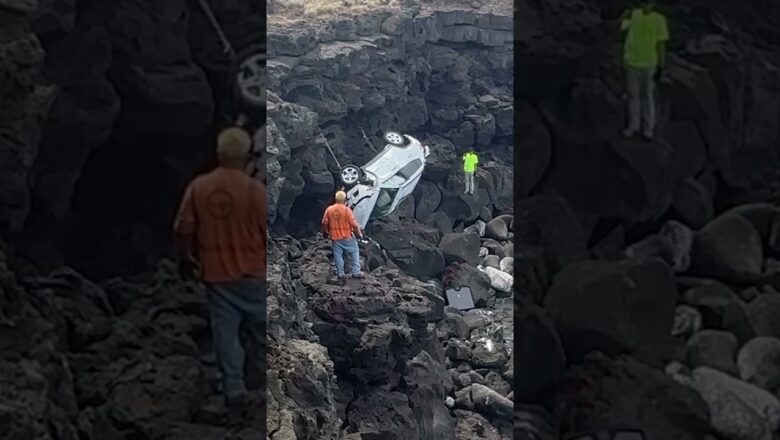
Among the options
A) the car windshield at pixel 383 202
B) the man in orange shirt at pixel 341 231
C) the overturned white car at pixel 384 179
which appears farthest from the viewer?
the car windshield at pixel 383 202

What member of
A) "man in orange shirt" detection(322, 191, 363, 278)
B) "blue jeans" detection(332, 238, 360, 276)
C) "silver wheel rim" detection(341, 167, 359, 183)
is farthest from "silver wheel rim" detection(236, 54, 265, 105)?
"silver wheel rim" detection(341, 167, 359, 183)

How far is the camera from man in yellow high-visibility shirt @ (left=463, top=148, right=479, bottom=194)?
13.3 metres

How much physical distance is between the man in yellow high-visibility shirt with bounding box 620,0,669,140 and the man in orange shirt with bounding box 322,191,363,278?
521cm

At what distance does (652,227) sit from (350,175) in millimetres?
8672

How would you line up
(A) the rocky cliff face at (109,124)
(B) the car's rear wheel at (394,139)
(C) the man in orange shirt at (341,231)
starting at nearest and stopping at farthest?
(A) the rocky cliff face at (109,124)
(C) the man in orange shirt at (341,231)
(B) the car's rear wheel at (394,139)

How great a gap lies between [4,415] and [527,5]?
1436mm

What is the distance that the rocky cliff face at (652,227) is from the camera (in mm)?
1963

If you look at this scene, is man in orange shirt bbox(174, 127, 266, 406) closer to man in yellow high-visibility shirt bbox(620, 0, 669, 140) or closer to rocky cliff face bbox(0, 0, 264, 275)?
rocky cliff face bbox(0, 0, 264, 275)

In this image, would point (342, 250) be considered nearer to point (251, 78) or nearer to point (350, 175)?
point (350, 175)

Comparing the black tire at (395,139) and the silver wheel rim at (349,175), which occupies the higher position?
the black tire at (395,139)

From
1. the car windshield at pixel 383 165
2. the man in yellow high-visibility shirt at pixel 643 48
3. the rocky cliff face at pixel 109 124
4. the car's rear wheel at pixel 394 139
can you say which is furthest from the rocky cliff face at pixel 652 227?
the car's rear wheel at pixel 394 139

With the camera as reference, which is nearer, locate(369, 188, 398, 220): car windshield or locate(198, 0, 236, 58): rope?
locate(198, 0, 236, 58): rope

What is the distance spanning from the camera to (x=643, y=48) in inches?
77.0

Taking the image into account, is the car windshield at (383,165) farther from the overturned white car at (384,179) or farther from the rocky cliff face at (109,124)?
the rocky cliff face at (109,124)
